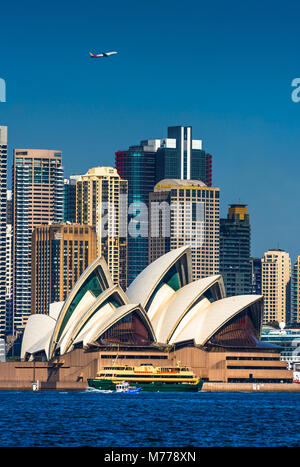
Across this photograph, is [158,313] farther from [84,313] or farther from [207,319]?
[84,313]

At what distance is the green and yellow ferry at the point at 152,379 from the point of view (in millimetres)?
141000

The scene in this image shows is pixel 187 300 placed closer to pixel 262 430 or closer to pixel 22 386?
pixel 22 386

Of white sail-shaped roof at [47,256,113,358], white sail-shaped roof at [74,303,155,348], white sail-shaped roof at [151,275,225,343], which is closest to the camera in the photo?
white sail-shaped roof at [74,303,155,348]

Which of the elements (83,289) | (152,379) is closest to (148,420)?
(152,379)

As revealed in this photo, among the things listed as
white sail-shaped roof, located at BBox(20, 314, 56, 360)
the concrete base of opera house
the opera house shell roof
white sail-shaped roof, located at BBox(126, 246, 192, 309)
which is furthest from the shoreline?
white sail-shaped roof, located at BBox(126, 246, 192, 309)

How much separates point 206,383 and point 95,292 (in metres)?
20.0

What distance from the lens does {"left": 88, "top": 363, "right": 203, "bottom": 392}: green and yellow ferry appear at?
141 metres

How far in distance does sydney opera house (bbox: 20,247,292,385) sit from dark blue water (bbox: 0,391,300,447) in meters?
16.9

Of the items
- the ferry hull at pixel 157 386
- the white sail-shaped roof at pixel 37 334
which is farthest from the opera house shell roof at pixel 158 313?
the ferry hull at pixel 157 386

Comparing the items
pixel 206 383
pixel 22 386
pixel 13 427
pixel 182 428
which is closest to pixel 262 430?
pixel 182 428

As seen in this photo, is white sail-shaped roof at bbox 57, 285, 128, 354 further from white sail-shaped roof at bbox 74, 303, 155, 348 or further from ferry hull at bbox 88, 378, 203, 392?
ferry hull at bbox 88, 378, 203, 392

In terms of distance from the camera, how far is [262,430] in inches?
3346

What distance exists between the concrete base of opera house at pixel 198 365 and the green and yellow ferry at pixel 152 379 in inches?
319
